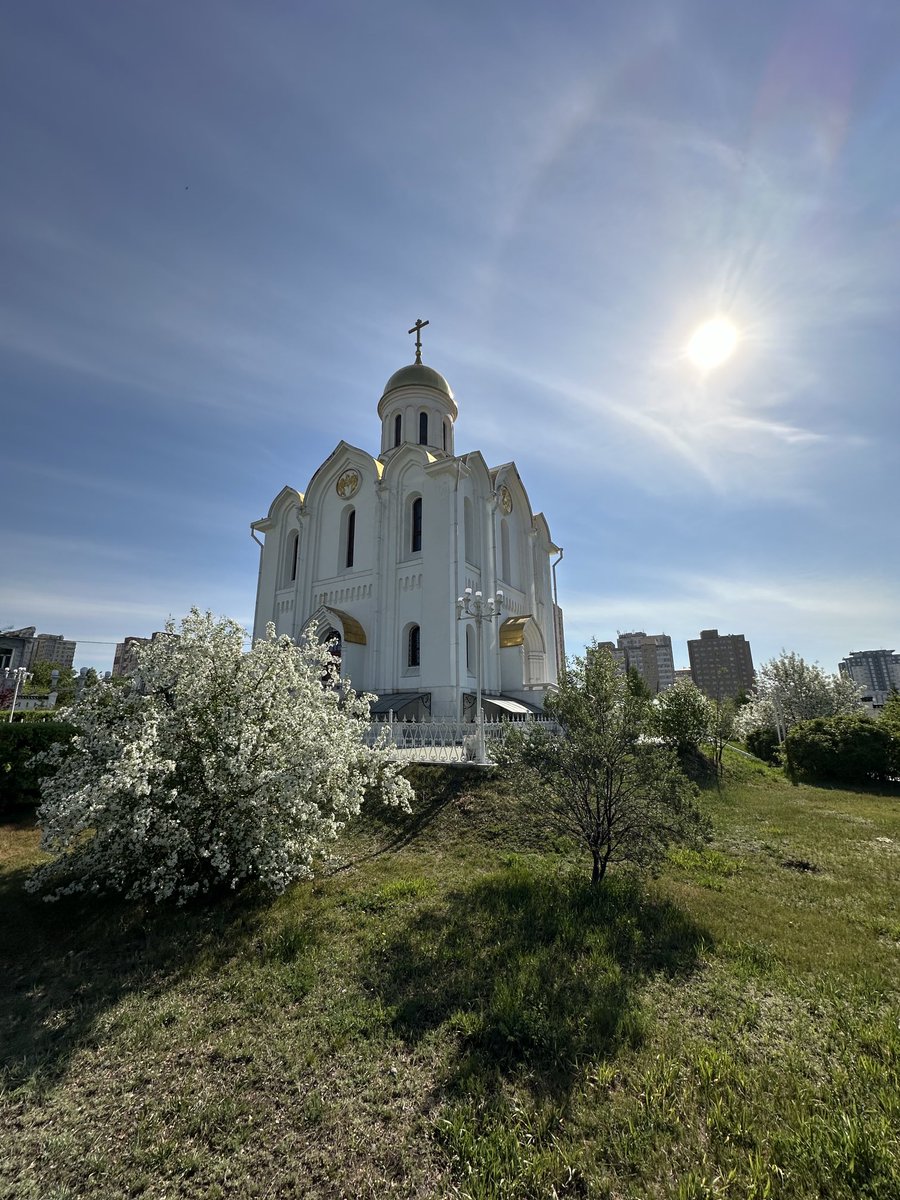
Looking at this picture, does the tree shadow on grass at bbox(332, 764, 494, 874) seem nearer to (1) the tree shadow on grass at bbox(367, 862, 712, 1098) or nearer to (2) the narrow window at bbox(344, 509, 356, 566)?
(1) the tree shadow on grass at bbox(367, 862, 712, 1098)

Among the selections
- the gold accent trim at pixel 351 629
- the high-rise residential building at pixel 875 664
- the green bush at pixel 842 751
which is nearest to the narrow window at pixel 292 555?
the gold accent trim at pixel 351 629

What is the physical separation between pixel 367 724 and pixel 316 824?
192 cm

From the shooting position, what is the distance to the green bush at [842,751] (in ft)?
47.3

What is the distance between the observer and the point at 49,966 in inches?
213

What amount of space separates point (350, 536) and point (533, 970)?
21.5 m

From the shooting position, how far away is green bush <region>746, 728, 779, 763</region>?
19.9m

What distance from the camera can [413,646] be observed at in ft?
70.4

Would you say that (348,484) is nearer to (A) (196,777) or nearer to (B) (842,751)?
(A) (196,777)

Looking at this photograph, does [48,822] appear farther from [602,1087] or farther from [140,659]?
[602,1087]

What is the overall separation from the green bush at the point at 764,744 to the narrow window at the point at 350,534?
63.8 ft

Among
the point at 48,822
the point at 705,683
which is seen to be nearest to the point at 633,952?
the point at 48,822

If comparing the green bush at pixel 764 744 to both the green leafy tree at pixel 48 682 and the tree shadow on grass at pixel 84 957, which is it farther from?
the green leafy tree at pixel 48 682

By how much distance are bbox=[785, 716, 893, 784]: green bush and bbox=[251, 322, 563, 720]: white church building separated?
868 centimetres

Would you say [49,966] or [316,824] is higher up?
[316,824]
